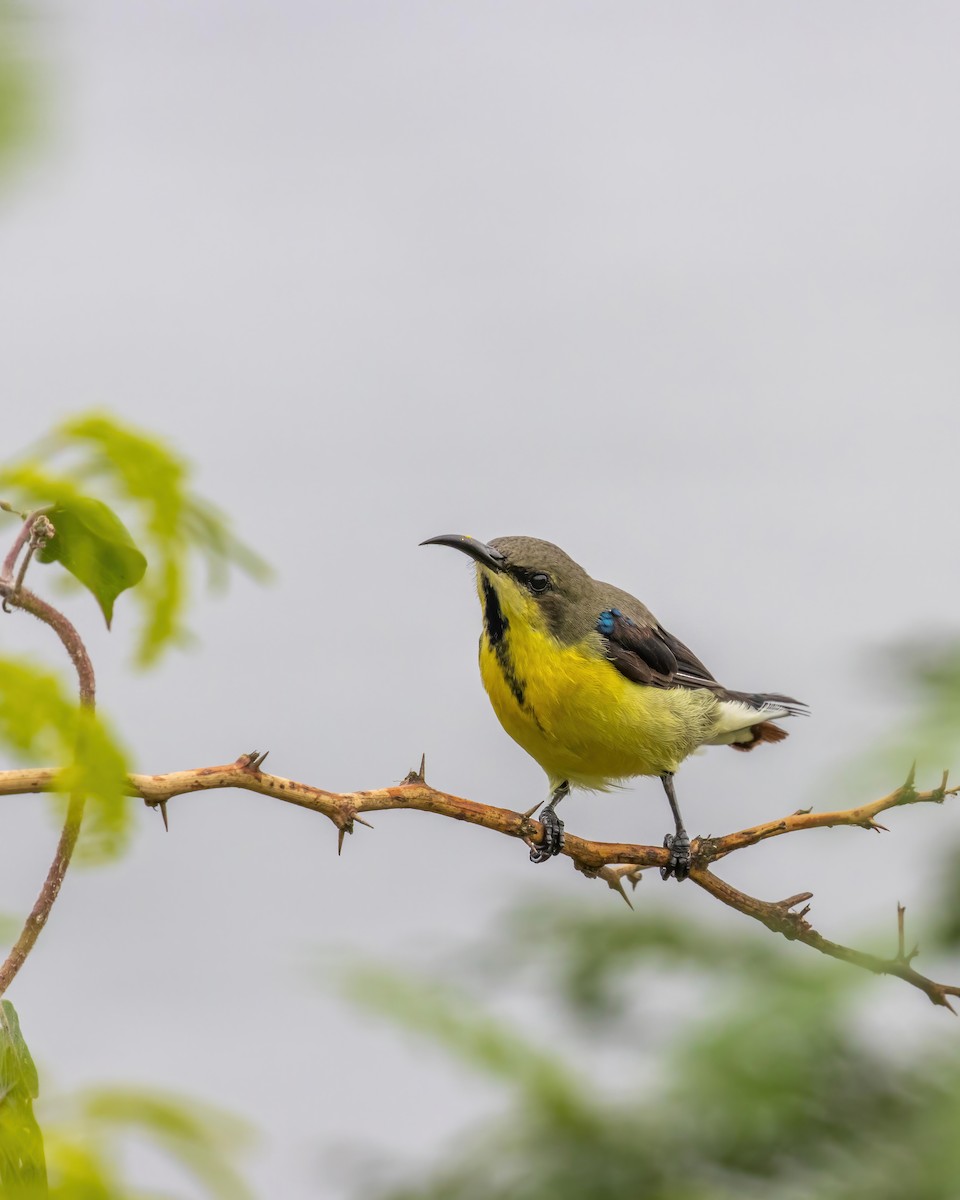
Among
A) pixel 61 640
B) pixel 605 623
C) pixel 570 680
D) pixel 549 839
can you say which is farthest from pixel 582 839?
pixel 61 640

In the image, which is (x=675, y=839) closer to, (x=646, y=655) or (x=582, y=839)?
(x=646, y=655)

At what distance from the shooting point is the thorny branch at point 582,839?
1436 mm

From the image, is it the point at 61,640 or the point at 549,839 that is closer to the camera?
the point at 61,640

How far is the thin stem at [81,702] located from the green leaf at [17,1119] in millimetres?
122

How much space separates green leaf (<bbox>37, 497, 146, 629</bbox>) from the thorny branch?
0.22 m

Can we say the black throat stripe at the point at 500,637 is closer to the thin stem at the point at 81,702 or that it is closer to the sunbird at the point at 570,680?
the sunbird at the point at 570,680

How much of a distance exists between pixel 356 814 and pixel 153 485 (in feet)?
4.04

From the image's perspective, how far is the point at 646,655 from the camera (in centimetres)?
522

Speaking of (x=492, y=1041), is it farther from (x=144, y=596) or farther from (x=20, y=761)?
(x=144, y=596)

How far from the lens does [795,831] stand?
3.17 m

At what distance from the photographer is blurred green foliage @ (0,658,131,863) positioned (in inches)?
42.8

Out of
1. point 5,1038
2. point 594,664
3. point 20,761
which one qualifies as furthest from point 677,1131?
point 594,664

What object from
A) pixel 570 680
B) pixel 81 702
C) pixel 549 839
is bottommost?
pixel 81 702

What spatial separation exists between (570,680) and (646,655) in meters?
0.58
